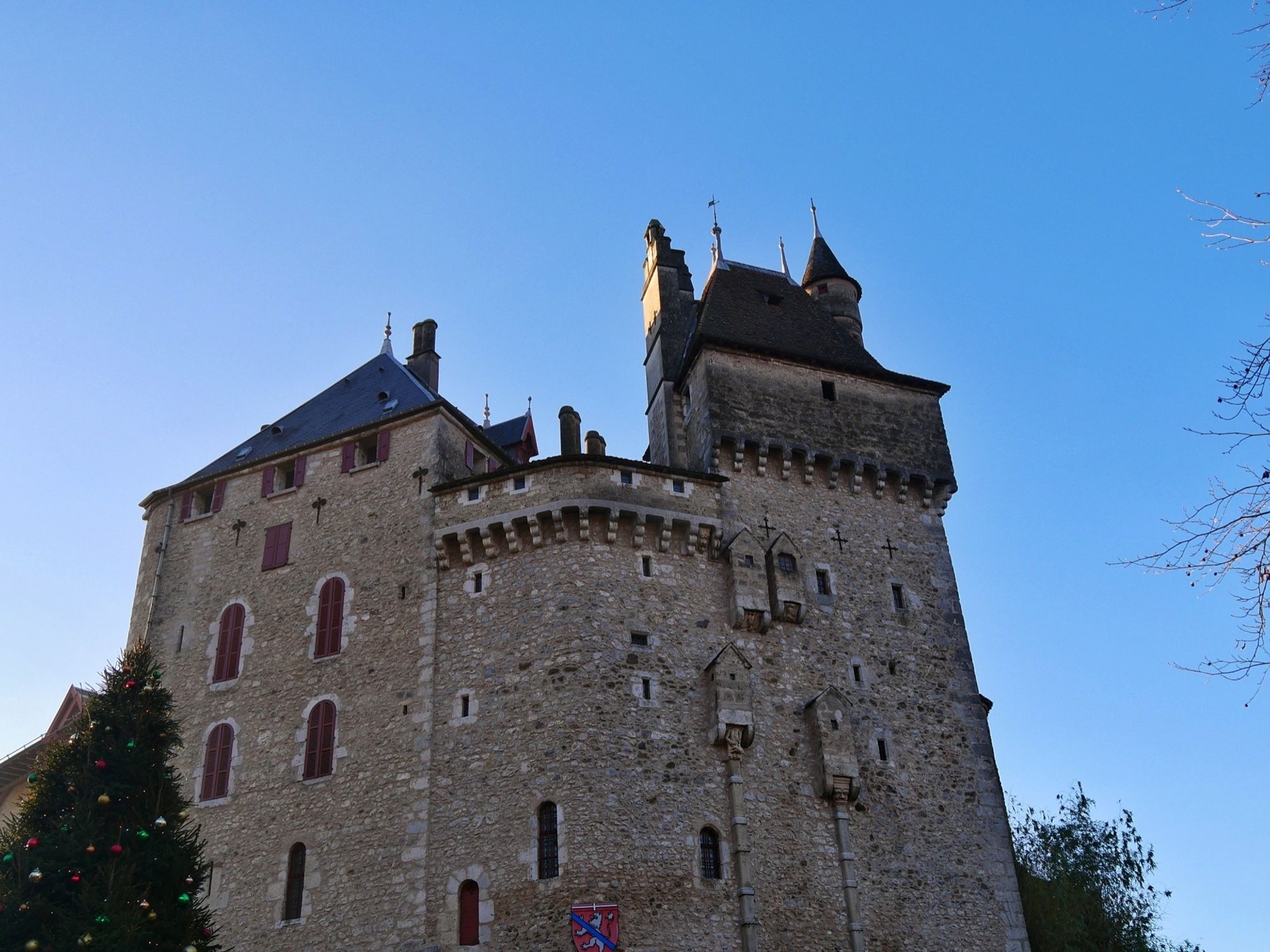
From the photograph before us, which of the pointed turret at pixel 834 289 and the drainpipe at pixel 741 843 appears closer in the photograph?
the drainpipe at pixel 741 843

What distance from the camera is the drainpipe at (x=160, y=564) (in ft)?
90.7

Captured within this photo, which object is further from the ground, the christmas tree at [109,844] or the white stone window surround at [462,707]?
the white stone window surround at [462,707]

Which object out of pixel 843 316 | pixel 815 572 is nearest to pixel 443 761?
pixel 815 572

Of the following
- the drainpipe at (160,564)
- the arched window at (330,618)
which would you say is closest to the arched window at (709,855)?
the arched window at (330,618)

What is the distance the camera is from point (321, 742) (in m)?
24.2

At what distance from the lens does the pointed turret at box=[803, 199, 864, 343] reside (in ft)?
107

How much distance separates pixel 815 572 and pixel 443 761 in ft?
30.3

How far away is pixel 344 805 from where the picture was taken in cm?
2323

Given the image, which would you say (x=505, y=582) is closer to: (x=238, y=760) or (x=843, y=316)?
(x=238, y=760)

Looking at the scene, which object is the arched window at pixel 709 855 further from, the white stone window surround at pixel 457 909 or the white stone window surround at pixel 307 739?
the white stone window surround at pixel 307 739

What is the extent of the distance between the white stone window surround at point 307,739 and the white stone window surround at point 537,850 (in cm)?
449

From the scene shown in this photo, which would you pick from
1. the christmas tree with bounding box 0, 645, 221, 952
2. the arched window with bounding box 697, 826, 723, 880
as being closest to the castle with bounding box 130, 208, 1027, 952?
the arched window with bounding box 697, 826, 723, 880

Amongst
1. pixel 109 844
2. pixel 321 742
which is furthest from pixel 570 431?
pixel 109 844

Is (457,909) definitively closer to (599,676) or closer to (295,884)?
(295,884)
